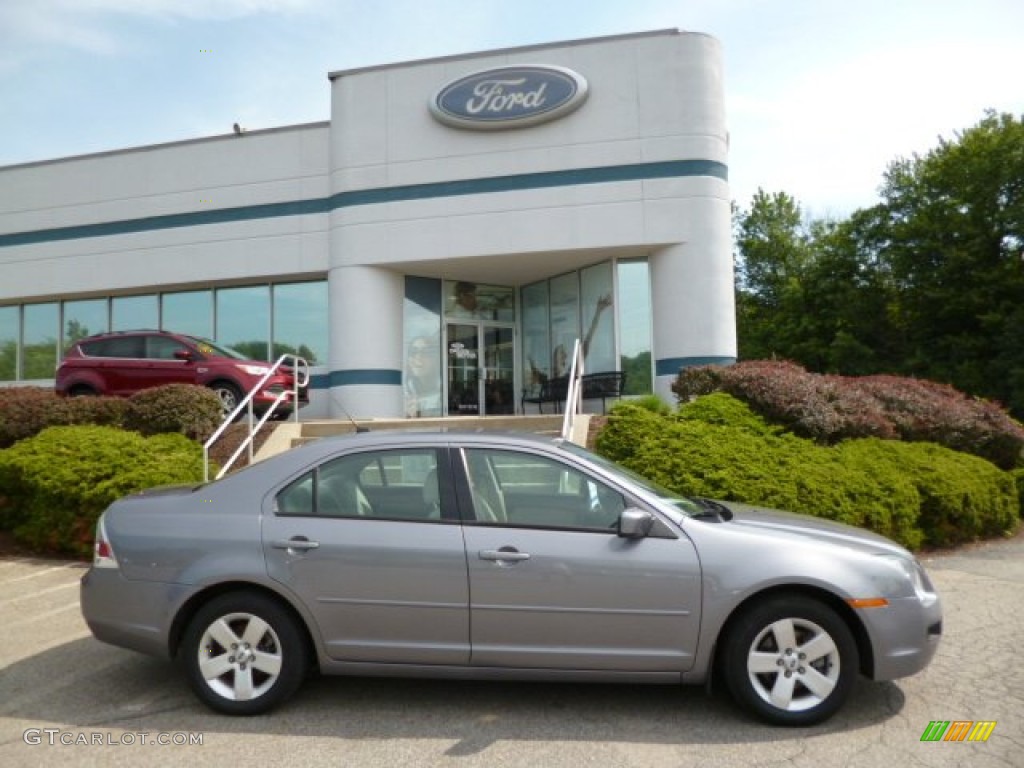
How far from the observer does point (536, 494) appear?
156 inches

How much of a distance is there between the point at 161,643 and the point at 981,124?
31.7 m

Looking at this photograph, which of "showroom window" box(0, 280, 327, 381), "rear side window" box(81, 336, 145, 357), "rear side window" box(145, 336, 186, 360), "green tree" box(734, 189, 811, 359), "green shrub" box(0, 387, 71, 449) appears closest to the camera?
"green shrub" box(0, 387, 71, 449)

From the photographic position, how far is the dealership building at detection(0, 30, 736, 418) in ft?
46.5

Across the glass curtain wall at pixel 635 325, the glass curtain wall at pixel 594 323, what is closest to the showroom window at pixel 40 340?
the glass curtain wall at pixel 594 323

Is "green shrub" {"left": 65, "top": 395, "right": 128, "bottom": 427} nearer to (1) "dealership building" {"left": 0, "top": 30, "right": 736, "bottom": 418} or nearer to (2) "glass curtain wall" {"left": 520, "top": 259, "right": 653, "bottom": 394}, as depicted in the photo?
(1) "dealership building" {"left": 0, "top": 30, "right": 736, "bottom": 418}

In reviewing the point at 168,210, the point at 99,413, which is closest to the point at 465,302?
the point at 168,210

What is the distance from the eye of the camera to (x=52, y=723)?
3.80m

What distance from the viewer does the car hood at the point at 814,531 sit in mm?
3816

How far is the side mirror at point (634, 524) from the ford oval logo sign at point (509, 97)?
1230 cm

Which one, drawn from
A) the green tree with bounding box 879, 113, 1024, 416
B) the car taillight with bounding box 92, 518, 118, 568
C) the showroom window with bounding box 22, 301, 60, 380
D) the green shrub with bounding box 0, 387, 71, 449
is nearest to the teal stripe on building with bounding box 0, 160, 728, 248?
the showroom window with bounding box 22, 301, 60, 380

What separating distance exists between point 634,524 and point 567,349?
12500 mm

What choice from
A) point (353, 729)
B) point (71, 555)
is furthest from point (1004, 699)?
point (71, 555)

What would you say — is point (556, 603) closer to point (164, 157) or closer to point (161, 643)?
point (161, 643)

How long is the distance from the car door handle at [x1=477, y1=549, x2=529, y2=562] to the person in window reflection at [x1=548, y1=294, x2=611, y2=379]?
11625 millimetres
